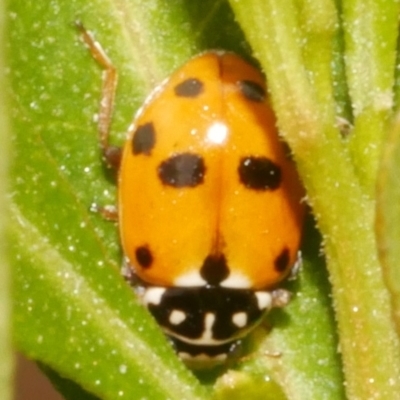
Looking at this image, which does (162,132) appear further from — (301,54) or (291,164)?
(301,54)

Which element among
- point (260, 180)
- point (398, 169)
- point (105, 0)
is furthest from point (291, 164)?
point (398, 169)

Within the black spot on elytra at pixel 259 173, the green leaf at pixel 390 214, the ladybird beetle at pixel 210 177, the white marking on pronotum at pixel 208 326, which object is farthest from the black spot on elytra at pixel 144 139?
the green leaf at pixel 390 214

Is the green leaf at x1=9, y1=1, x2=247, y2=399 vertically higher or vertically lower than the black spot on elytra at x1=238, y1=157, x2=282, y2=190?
higher

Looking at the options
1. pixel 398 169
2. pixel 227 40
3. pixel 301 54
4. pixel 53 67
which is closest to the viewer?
pixel 398 169

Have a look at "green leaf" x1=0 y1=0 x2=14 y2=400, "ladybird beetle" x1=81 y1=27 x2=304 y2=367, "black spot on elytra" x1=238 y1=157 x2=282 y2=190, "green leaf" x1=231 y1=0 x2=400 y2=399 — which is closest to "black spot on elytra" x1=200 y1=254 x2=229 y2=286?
"ladybird beetle" x1=81 y1=27 x2=304 y2=367

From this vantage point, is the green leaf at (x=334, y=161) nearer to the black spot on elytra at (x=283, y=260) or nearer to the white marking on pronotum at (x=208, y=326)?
the black spot on elytra at (x=283, y=260)

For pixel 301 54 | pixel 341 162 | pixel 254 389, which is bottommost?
pixel 254 389

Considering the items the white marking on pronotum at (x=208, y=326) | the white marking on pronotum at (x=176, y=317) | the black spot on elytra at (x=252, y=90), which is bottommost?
the white marking on pronotum at (x=208, y=326)

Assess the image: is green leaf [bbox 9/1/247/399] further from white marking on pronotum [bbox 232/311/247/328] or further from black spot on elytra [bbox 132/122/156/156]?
white marking on pronotum [bbox 232/311/247/328]
